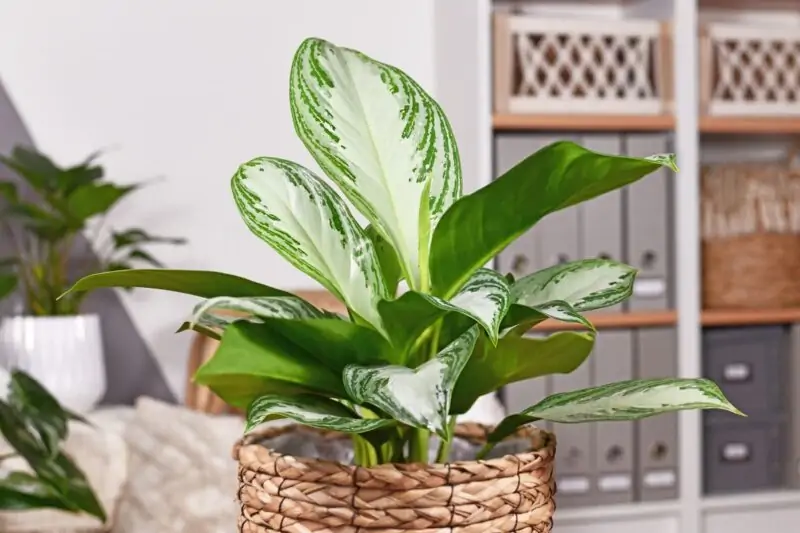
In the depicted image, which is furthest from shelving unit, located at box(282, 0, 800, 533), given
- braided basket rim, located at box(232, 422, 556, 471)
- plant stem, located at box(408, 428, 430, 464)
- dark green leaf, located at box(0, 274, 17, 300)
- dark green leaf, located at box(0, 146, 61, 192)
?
plant stem, located at box(408, 428, 430, 464)

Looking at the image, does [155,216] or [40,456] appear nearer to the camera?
[40,456]

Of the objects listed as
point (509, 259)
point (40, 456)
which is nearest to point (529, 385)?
point (509, 259)

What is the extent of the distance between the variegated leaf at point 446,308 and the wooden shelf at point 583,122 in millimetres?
1373

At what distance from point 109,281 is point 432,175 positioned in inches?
8.4

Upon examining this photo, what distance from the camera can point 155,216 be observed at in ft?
6.48

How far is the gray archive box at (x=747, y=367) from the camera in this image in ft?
6.64

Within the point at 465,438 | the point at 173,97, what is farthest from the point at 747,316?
the point at 465,438

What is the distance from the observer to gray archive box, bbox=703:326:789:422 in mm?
2023

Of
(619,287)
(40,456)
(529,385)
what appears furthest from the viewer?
(529,385)

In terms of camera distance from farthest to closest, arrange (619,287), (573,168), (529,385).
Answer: (529,385) → (619,287) → (573,168)

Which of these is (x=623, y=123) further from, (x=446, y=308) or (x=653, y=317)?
(x=446, y=308)

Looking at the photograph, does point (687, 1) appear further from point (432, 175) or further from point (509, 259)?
point (432, 175)

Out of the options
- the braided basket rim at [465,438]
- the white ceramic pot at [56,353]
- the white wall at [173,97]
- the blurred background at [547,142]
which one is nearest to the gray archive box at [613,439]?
the blurred background at [547,142]

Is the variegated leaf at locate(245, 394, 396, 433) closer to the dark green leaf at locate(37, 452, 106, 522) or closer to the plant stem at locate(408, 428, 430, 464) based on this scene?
the plant stem at locate(408, 428, 430, 464)
